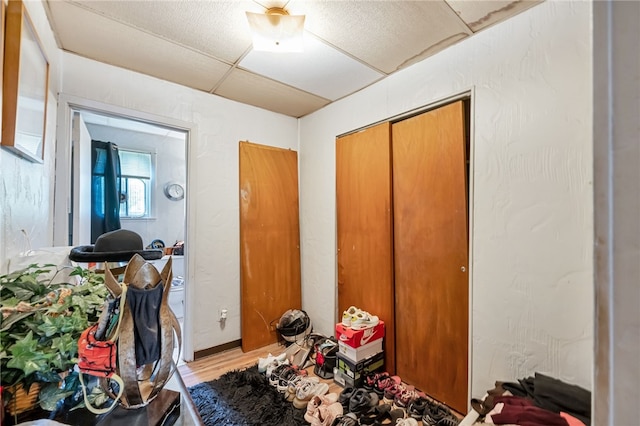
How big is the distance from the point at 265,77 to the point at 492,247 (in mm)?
2081

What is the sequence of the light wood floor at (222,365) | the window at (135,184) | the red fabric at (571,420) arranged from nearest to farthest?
1. the red fabric at (571,420)
2. the light wood floor at (222,365)
3. the window at (135,184)

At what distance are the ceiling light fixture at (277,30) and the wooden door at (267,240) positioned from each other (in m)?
1.23

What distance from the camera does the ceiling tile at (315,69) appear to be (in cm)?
193

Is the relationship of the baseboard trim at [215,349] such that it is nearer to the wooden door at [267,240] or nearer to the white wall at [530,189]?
the wooden door at [267,240]

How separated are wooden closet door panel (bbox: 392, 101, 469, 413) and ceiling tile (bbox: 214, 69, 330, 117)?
0.99 meters

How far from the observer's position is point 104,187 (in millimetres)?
3340

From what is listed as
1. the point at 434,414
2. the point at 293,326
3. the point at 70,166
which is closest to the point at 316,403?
the point at 434,414

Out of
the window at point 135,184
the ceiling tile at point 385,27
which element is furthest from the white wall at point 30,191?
the window at point 135,184

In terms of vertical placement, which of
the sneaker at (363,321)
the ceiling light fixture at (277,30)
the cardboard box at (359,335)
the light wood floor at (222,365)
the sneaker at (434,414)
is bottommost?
the light wood floor at (222,365)

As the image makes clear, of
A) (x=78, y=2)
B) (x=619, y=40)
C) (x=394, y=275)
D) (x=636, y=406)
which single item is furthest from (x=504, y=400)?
(x=78, y=2)

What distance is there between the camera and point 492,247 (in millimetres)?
1638

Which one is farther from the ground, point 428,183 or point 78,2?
point 78,2

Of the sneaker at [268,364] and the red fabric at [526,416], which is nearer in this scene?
the red fabric at [526,416]

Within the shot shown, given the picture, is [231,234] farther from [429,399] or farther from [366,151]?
[429,399]
